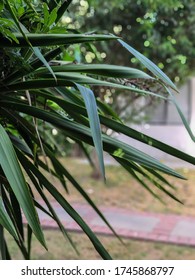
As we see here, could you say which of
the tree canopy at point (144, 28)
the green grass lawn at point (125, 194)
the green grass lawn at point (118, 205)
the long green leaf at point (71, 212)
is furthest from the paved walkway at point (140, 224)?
the long green leaf at point (71, 212)

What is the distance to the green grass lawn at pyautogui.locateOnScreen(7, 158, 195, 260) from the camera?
4840 millimetres

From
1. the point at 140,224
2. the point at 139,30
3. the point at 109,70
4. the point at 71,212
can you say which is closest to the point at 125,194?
the point at 140,224

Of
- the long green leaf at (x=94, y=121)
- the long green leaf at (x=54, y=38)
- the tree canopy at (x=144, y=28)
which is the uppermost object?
the tree canopy at (x=144, y=28)

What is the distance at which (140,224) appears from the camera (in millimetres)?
6070

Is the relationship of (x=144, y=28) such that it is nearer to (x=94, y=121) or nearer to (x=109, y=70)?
(x=109, y=70)

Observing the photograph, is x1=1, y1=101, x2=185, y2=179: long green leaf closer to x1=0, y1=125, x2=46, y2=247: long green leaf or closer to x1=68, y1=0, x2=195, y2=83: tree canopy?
x1=0, y1=125, x2=46, y2=247: long green leaf

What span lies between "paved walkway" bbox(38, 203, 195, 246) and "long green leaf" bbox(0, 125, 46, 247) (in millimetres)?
3971

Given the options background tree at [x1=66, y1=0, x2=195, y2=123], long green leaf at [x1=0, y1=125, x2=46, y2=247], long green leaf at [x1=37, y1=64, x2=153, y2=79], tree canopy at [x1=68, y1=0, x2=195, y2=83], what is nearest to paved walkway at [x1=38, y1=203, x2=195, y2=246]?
background tree at [x1=66, y1=0, x2=195, y2=123]

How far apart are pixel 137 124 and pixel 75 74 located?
7.03 metres

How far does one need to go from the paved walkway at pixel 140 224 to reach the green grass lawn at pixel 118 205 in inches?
6.8

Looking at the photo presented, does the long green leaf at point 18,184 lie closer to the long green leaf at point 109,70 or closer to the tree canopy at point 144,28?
the long green leaf at point 109,70

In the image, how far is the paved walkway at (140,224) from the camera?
551 centimetres

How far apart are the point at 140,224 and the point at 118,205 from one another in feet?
3.42

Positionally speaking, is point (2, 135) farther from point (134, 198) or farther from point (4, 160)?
point (134, 198)
